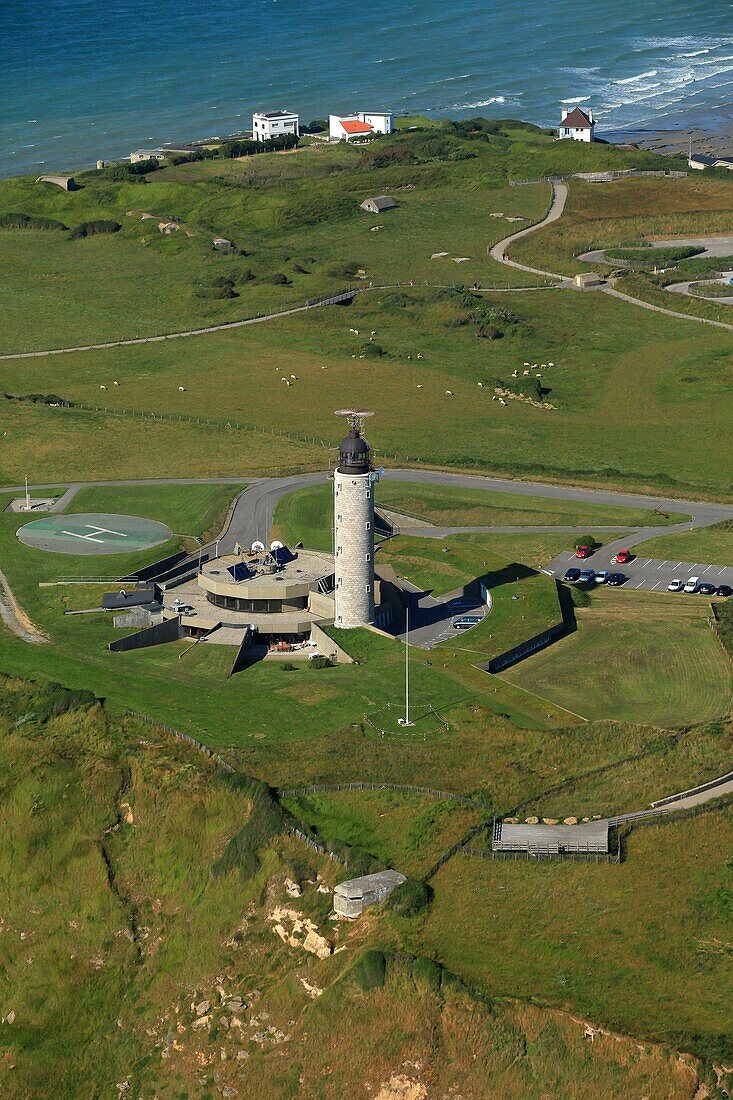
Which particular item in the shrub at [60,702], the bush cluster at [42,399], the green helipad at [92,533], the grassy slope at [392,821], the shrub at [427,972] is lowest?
the shrub at [427,972]

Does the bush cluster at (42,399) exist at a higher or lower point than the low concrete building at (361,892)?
higher

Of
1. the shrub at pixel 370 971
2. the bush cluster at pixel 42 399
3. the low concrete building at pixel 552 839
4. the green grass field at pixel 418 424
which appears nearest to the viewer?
the shrub at pixel 370 971

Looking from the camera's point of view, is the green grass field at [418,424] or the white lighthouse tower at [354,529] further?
the green grass field at [418,424]

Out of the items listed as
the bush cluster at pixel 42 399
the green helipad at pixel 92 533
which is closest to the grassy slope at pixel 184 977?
the green helipad at pixel 92 533

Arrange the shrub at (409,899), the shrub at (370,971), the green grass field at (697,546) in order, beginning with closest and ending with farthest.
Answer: the shrub at (370,971) < the shrub at (409,899) < the green grass field at (697,546)

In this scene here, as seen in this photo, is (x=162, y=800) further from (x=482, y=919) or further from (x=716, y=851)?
(x=716, y=851)

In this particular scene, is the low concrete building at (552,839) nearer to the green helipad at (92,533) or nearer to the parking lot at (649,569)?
the parking lot at (649,569)

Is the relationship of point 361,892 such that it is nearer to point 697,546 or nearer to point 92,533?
point 697,546

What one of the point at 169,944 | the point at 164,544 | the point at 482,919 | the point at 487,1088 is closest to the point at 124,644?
the point at 164,544

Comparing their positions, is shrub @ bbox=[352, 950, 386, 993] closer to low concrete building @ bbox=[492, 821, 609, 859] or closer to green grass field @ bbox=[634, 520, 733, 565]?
low concrete building @ bbox=[492, 821, 609, 859]
